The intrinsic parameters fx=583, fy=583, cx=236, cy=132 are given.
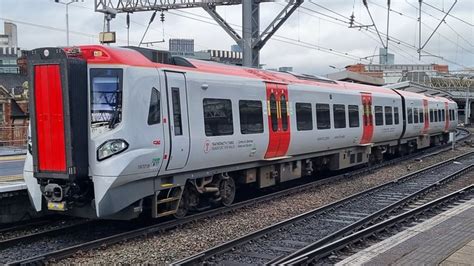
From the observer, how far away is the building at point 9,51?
240 feet

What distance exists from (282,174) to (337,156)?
381 cm

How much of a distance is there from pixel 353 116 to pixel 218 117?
821 cm

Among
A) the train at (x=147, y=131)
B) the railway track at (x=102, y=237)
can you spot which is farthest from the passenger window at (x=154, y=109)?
the railway track at (x=102, y=237)

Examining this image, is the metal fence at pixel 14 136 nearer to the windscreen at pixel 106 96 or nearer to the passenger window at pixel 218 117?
the passenger window at pixel 218 117

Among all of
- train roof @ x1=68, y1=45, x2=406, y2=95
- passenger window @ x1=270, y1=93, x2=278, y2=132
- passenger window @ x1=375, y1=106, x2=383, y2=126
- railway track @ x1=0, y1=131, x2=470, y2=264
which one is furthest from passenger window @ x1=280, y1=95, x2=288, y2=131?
passenger window @ x1=375, y1=106, x2=383, y2=126

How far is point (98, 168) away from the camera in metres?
9.18

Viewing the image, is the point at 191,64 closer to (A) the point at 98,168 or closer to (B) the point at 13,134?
(A) the point at 98,168

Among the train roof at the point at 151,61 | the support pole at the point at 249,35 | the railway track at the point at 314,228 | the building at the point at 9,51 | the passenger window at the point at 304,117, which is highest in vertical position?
the building at the point at 9,51

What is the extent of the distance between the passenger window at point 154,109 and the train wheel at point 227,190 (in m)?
3.06

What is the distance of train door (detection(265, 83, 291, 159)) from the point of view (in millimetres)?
13722

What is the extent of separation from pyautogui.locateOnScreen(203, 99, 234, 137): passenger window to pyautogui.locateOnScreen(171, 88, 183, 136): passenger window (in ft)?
2.90

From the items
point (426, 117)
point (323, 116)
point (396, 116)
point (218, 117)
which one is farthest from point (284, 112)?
point (426, 117)

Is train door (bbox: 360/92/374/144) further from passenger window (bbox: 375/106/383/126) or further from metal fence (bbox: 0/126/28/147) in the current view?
metal fence (bbox: 0/126/28/147)

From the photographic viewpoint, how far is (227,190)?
12.7 metres
